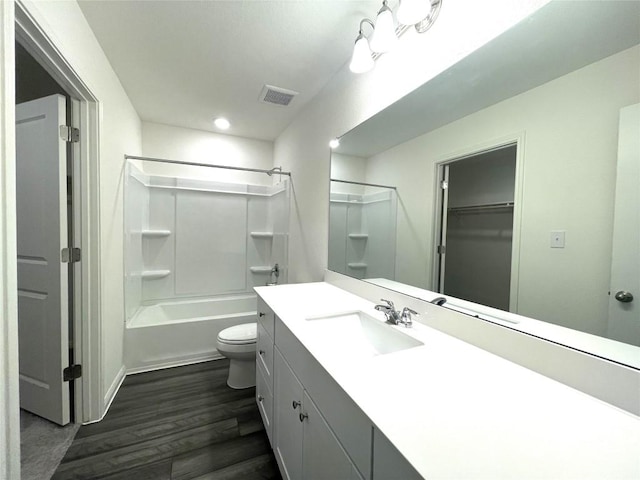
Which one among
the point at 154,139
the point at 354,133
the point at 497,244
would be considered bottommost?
the point at 497,244

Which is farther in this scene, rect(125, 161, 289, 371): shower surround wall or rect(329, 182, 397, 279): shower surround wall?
rect(125, 161, 289, 371): shower surround wall

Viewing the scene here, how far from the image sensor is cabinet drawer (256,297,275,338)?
4.46 ft

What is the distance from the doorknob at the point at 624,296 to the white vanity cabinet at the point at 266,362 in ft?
4.10

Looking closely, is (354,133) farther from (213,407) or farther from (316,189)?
(213,407)

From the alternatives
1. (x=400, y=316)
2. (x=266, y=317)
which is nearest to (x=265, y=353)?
(x=266, y=317)

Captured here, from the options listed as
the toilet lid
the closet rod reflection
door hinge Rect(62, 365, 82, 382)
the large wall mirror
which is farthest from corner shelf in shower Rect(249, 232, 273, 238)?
the closet rod reflection

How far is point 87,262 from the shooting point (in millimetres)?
1544

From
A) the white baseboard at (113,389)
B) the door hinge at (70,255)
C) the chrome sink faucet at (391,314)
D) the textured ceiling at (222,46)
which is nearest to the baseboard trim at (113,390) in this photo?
the white baseboard at (113,389)

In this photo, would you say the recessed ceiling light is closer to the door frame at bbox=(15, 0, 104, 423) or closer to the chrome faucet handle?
the door frame at bbox=(15, 0, 104, 423)

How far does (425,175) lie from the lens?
121 cm

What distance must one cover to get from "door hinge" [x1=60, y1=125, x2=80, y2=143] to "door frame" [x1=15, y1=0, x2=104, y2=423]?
0.07 feet

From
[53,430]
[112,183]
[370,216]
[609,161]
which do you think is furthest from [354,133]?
[53,430]

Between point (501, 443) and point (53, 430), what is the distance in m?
2.35

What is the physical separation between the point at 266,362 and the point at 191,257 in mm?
2063
